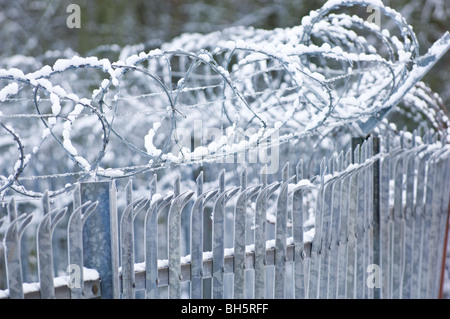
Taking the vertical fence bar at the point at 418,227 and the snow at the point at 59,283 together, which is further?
the vertical fence bar at the point at 418,227

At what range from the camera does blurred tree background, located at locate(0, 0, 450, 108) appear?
41.1 ft

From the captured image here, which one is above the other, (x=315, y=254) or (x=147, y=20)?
(x=147, y=20)

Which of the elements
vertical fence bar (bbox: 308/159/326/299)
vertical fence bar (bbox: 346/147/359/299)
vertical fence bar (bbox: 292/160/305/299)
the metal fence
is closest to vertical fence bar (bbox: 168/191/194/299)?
the metal fence

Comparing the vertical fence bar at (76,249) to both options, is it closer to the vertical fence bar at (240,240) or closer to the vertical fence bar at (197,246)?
the vertical fence bar at (197,246)

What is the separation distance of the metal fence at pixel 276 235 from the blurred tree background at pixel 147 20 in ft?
28.3

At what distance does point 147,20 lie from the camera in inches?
577

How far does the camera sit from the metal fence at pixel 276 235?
2186 mm

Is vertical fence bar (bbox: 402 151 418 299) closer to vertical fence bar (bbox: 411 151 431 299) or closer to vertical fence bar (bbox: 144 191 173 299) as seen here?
vertical fence bar (bbox: 411 151 431 299)

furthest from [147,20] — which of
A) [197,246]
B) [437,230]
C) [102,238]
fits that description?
[102,238]

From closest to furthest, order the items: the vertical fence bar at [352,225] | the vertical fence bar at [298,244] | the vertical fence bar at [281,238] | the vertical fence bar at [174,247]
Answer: the vertical fence bar at [174,247]
the vertical fence bar at [281,238]
the vertical fence bar at [298,244]
the vertical fence bar at [352,225]

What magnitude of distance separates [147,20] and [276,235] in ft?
41.4

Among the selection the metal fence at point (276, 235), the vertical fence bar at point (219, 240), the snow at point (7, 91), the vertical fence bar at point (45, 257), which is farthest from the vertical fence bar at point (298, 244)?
the snow at point (7, 91)

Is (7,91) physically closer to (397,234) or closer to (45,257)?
(45,257)
